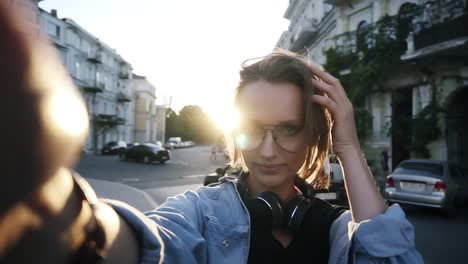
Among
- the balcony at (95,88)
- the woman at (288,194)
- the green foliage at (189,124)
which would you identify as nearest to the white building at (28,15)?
the woman at (288,194)

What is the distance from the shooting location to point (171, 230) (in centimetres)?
116

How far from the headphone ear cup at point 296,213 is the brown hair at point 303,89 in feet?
0.89

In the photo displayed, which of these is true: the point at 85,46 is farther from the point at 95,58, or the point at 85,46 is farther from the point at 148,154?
the point at 148,154

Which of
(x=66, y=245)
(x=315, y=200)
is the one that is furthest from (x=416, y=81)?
(x=66, y=245)

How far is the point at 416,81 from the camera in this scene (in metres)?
16.6

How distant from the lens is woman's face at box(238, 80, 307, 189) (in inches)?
61.6

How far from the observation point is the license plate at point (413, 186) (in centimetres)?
919

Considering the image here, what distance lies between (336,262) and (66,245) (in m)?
1.24

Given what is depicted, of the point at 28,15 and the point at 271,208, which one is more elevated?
the point at 28,15

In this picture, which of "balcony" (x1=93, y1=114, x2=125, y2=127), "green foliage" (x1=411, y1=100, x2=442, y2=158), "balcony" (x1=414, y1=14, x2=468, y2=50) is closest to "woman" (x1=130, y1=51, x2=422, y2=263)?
"balcony" (x1=414, y1=14, x2=468, y2=50)

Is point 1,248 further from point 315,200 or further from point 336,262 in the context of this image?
point 315,200

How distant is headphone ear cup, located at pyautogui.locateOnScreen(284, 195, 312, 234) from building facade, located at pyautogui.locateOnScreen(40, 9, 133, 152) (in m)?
35.2

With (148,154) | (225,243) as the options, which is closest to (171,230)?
(225,243)

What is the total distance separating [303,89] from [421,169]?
366 inches
